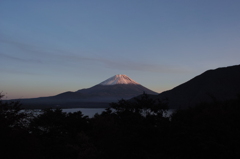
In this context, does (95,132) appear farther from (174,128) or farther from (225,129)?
(225,129)

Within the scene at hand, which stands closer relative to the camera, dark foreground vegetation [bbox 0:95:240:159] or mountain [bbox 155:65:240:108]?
dark foreground vegetation [bbox 0:95:240:159]

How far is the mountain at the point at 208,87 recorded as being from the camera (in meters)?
116

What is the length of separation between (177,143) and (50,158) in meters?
13.5

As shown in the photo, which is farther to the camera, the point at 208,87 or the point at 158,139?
the point at 208,87

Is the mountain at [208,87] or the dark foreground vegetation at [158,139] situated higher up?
the mountain at [208,87]

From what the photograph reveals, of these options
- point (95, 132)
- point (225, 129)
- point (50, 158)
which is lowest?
point (50, 158)

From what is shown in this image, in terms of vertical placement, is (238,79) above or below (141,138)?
above

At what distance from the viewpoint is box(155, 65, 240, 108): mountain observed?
115975 mm

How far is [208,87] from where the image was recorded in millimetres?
128250

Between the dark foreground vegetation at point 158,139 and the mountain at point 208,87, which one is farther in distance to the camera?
the mountain at point 208,87

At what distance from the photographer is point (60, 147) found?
22.5 m

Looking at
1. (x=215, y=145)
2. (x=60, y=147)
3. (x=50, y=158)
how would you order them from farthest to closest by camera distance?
1. (x=60, y=147)
2. (x=50, y=158)
3. (x=215, y=145)

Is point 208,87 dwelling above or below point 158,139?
above

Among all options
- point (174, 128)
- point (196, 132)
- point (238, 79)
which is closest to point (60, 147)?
point (174, 128)
